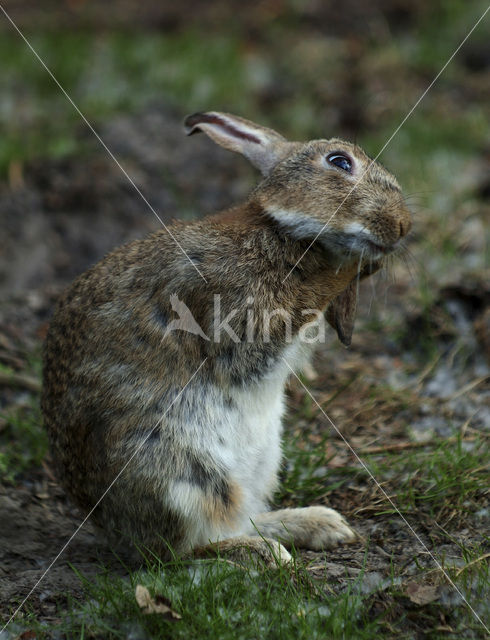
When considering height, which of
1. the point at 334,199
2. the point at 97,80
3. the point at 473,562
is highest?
the point at 334,199

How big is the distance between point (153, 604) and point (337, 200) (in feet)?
5.69

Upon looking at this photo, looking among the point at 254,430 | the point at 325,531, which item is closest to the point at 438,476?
the point at 325,531

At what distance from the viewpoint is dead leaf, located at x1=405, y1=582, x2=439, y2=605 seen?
3.09 meters

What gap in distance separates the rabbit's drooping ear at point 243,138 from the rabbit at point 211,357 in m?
0.19

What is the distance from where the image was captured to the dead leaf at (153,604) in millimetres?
3049

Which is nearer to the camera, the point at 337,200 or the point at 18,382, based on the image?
the point at 337,200

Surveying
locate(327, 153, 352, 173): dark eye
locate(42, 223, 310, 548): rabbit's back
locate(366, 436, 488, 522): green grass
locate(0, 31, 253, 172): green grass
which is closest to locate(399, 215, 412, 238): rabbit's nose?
locate(327, 153, 352, 173): dark eye

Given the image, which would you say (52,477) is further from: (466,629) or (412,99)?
(412,99)

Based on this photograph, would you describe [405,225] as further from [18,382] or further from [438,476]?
[18,382]

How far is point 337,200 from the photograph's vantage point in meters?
3.64

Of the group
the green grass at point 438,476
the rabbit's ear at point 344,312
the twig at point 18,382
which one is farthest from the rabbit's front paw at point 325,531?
the twig at point 18,382

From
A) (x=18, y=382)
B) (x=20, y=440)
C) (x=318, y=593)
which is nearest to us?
(x=318, y=593)

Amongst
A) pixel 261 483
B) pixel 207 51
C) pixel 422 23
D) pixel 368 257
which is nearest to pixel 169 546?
pixel 261 483

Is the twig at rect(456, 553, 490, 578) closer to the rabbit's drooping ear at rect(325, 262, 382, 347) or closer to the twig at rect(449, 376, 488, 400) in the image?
the rabbit's drooping ear at rect(325, 262, 382, 347)
